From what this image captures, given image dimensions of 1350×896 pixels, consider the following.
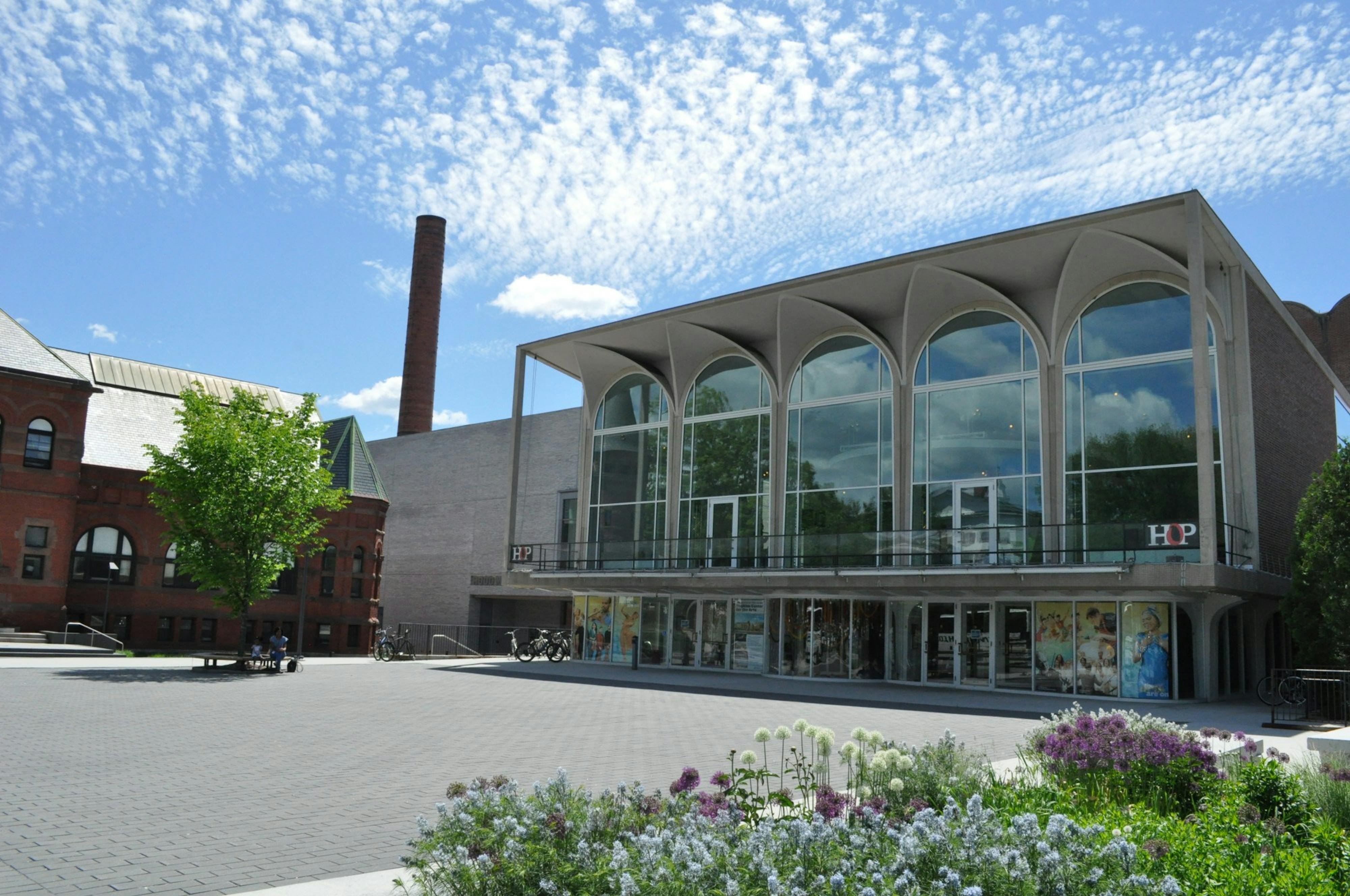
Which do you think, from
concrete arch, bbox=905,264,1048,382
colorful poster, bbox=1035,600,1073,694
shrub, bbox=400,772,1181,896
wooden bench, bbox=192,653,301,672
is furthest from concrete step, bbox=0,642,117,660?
shrub, bbox=400,772,1181,896

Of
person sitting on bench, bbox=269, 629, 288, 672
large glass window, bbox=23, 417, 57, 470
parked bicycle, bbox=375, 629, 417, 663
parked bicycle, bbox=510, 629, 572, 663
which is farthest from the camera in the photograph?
parked bicycle, bbox=375, 629, 417, 663

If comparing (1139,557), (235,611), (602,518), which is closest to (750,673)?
(602,518)

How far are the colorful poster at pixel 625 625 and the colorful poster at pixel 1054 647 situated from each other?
14.7 m

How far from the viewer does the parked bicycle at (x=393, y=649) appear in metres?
38.8

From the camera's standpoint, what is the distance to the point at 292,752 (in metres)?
12.7

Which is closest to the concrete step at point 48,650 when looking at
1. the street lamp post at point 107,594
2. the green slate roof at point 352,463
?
the street lamp post at point 107,594

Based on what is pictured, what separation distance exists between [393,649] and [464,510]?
1536 cm

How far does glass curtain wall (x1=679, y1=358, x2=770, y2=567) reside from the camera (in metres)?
33.3

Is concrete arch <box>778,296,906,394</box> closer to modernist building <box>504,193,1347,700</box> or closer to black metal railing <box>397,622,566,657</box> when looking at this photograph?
modernist building <box>504,193,1347,700</box>

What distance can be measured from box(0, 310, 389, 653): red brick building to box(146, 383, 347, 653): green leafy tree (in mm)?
2577

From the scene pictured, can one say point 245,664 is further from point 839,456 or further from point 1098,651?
point 1098,651

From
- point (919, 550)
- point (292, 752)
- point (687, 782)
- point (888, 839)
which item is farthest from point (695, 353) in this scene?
point (888, 839)

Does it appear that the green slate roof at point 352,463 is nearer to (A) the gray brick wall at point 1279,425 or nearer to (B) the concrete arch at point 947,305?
(B) the concrete arch at point 947,305

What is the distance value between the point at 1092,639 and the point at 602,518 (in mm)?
18371
